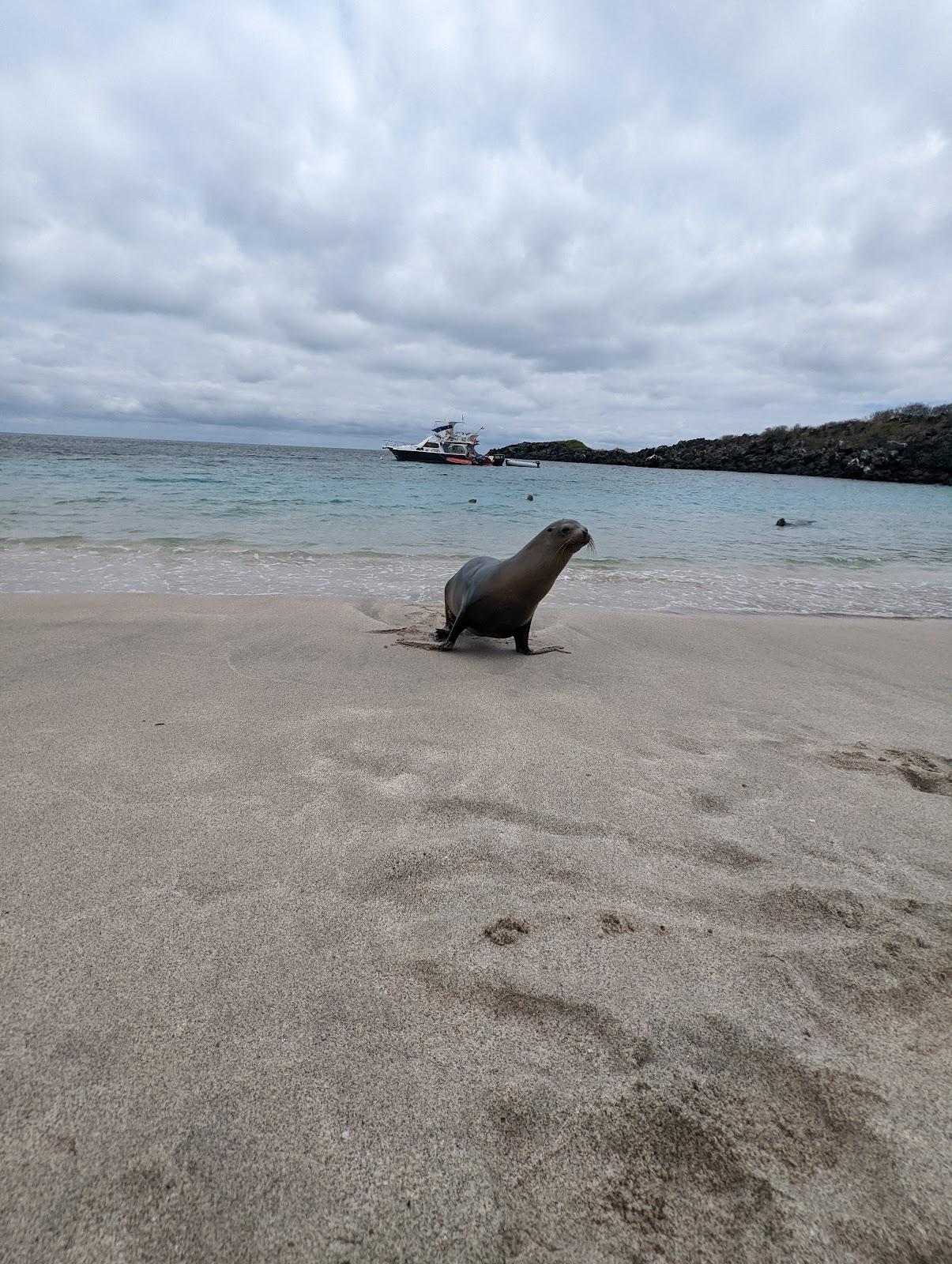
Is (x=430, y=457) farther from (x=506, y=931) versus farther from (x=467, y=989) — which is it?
(x=467, y=989)

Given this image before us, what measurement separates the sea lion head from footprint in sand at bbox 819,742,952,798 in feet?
7.16

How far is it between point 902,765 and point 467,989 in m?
2.51

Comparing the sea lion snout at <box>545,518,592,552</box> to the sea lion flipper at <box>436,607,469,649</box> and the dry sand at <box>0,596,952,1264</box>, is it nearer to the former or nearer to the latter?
the sea lion flipper at <box>436,607,469,649</box>

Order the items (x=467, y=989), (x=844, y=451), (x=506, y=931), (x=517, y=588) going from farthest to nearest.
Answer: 1. (x=844, y=451)
2. (x=517, y=588)
3. (x=506, y=931)
4. (x=467, y=989)

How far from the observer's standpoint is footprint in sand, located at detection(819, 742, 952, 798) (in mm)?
2807

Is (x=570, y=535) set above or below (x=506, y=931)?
above

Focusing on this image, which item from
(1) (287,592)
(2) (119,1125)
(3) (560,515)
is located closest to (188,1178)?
(2) (119,1125)

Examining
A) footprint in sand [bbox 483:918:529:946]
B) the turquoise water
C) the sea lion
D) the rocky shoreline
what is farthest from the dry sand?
the rocky shoreline

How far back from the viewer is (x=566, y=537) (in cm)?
466

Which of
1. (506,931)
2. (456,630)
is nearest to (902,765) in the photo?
(506,931)

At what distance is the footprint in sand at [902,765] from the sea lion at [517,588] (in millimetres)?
2199

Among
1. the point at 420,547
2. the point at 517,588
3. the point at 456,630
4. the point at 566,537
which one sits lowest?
the point at 420,547

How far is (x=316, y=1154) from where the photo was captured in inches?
45.5

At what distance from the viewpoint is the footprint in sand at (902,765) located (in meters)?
2.81
